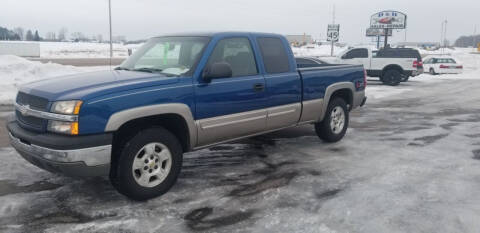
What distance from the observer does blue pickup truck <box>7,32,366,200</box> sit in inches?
151

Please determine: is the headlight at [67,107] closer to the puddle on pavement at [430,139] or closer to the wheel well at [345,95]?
the wheel well at [345,95]

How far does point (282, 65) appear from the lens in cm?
579

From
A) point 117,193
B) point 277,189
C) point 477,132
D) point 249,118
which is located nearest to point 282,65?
point 249,118

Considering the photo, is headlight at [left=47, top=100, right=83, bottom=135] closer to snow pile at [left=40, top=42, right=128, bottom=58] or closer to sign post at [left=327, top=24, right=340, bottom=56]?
Answer: sign post at [left=327, top=24, right=340, bottom=56]

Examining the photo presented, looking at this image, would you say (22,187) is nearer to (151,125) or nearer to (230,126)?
(151,125)

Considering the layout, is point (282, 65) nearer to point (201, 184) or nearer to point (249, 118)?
point (249, 118)

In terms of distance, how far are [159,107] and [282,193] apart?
171 cm

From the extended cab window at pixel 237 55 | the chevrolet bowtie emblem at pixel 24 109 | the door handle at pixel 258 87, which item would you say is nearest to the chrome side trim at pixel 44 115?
the chevrolet bowtie emblem at pixel 24 109

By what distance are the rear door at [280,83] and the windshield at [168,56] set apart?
3.38ft

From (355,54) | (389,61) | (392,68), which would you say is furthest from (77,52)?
(392,68)

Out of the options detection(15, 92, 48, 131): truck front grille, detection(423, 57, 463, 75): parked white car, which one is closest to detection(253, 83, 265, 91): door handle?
detection(15, 92, 48, 131): truck front grille

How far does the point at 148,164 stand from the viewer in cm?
433

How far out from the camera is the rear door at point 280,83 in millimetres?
5516

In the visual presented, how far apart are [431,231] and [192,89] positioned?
280 centimetres
